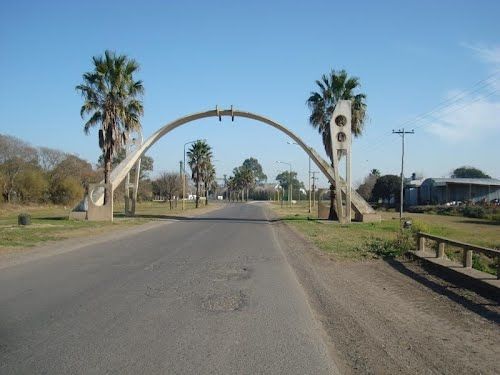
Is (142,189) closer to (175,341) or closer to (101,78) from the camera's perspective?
(101,78)

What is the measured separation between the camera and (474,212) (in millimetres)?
60469

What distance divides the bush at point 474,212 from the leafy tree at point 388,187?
26567mm

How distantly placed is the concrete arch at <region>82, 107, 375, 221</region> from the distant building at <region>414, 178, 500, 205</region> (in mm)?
38152

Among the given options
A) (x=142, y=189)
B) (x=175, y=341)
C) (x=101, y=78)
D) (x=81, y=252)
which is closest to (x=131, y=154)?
(x=101, y=78)

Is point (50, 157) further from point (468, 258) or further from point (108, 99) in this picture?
point (468, 258)

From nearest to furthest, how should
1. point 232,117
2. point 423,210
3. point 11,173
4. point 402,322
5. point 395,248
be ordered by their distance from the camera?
point 402,322, point 395,248, point 232,117, point 11,173, point 423,210

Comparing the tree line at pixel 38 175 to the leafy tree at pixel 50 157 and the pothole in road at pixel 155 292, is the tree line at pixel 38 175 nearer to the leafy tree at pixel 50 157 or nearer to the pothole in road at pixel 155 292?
the leafy tree at pixel 50 157

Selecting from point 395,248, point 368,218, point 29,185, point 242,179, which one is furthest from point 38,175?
point 242,179

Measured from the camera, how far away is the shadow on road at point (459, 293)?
909 cm

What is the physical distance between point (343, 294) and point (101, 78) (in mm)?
32245

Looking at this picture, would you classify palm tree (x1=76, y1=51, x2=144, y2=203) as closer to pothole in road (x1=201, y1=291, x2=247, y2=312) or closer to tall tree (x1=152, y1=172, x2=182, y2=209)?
pothole in road (x1=201, y1=291, x2=247, y2=312)

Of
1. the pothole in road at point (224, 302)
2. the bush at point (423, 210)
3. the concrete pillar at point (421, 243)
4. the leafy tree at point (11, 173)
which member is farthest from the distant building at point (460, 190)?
the pothole in road at point (224, 302)

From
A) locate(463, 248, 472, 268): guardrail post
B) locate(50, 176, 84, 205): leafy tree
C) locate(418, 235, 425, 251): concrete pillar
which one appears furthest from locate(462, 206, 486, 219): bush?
locate(50, 176, 84, 205): leafy tree

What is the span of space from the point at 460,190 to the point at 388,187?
13430 mm
